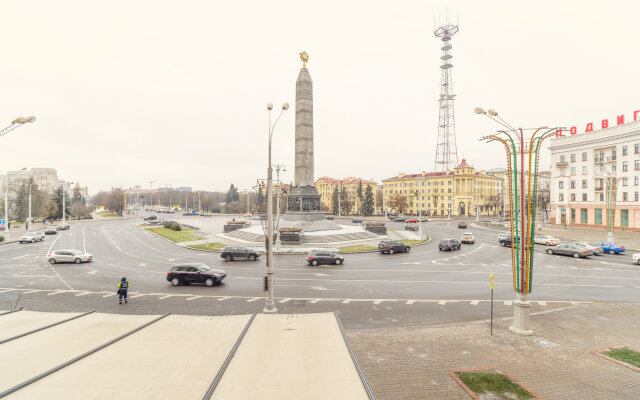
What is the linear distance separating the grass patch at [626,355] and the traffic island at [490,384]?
402 cm

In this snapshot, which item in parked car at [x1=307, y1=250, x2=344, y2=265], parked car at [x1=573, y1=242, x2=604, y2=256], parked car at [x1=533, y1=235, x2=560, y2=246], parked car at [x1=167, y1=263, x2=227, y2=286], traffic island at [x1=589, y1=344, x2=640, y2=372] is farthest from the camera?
parked car at [x1=533, y1=235, x2=560, y2=246]

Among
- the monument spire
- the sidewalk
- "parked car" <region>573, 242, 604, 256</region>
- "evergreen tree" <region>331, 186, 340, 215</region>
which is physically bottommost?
the sidewalk

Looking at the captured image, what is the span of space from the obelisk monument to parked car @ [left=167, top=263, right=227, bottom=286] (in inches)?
952

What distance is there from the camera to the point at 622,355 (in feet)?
32.6

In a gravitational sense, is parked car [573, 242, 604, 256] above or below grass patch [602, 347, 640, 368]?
above

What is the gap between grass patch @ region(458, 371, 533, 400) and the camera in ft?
26.2

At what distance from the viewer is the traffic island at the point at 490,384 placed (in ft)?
25.9

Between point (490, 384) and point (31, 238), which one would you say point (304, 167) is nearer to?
point (31, 238)

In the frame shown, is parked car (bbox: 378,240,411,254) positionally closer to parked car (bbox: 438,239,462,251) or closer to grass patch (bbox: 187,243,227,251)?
parked car (bbox: 438,239,462,251)

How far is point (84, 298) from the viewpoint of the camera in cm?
1706

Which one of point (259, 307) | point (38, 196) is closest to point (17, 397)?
point (259, 307)

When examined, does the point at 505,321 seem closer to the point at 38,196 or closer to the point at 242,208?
the point at 38,196

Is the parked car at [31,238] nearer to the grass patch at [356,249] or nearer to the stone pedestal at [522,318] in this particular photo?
the grass patch at [356,249]

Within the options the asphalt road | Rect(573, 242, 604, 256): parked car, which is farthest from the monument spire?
Rect(573, 242, 604, 256): parked car
